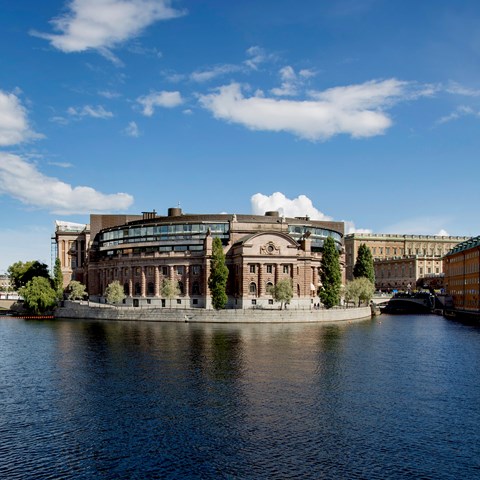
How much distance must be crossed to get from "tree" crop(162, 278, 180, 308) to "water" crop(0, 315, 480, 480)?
58.4 m

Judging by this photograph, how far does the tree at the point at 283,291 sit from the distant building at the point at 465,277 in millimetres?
42503

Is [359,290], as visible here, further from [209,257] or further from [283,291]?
[209,257]

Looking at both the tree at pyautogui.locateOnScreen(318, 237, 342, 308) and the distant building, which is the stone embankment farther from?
the distant building

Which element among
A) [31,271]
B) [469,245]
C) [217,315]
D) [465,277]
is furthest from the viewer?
[31,271]

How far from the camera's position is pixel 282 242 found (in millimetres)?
139875

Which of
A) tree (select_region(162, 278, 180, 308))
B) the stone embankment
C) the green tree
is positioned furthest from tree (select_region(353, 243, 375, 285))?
the green tree

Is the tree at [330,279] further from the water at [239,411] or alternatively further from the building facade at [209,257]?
the water at [239,411]

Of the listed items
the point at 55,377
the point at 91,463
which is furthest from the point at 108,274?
the point at 91,463

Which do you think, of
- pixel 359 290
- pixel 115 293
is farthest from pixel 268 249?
pixel 115 293

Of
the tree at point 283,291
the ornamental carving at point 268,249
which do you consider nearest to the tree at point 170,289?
the ornamental carving at point 268,249

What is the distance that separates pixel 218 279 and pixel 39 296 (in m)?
51.1

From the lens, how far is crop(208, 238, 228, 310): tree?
130250 millimetres

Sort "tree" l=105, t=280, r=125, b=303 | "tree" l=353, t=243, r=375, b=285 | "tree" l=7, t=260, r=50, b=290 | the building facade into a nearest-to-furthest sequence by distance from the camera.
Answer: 1. the building facade
2. "tree" l=105, t=280, r=125, b=303
3. "tree" l=353, t=243, r=375, b=285
4. "tree" l=7, t=260, r=50, b=290

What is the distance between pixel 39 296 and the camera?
150m
